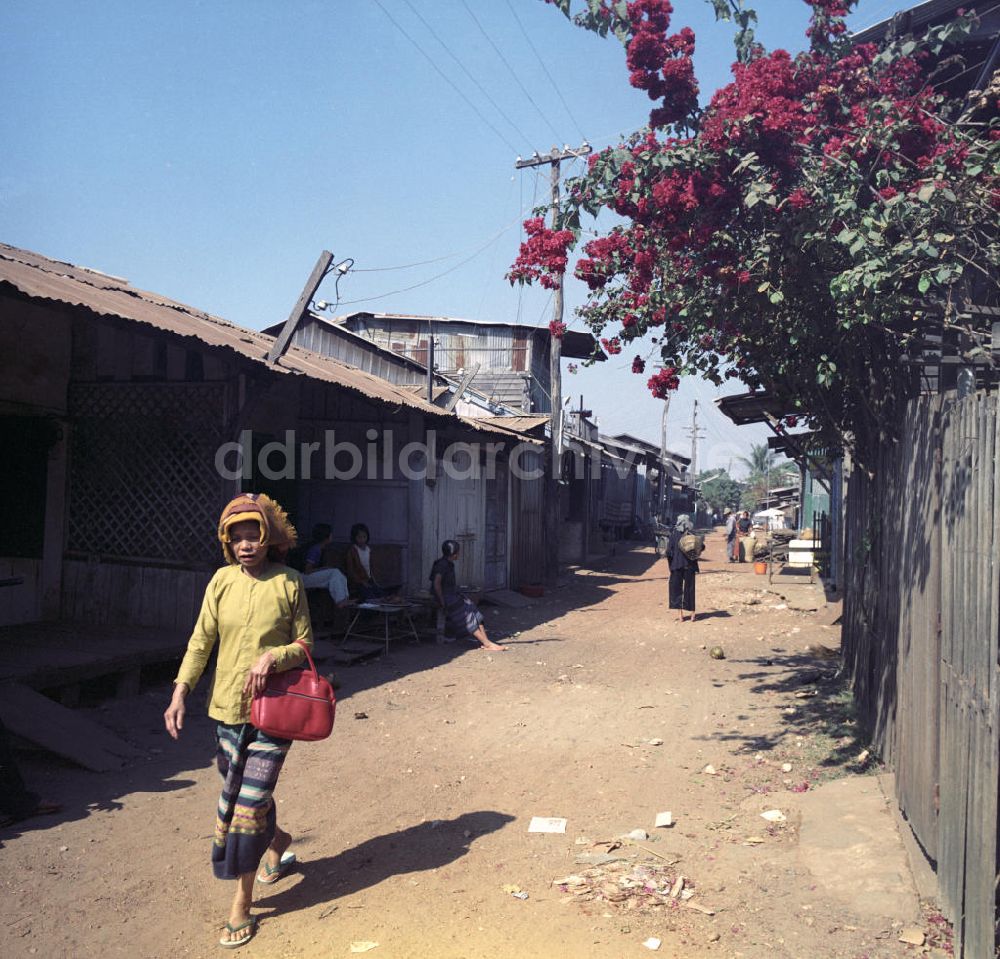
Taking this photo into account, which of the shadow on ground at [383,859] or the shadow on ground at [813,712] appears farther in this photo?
the shadow on ground at [813,712]

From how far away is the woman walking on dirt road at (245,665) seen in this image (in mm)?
3545

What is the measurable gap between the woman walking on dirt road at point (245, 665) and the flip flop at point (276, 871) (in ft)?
1.17

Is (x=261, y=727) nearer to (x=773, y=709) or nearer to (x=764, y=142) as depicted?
(x=764, y=142)

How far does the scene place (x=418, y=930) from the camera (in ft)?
11.8

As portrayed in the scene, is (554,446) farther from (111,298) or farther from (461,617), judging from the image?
(111,298)

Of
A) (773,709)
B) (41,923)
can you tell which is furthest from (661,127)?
(41,923)

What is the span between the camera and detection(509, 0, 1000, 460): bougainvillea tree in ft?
15.7

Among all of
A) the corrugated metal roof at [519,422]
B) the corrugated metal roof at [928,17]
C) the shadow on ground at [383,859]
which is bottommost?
the shadow on ground at [383,859]

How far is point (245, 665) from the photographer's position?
12.1ft

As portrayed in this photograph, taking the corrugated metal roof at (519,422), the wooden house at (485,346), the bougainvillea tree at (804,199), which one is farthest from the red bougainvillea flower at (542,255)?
the wooden house at (485,346)

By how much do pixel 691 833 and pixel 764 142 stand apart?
13.5 feet

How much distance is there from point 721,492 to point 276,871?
276 feet

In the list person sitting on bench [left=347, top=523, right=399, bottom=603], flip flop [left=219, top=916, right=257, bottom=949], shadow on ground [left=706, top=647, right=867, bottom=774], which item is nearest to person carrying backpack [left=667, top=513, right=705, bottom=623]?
shadow on ground [left=706, top=647, right=867, bottom=774]

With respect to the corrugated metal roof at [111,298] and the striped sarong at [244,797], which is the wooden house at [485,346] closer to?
the corrugated metal roof at [111,298]
